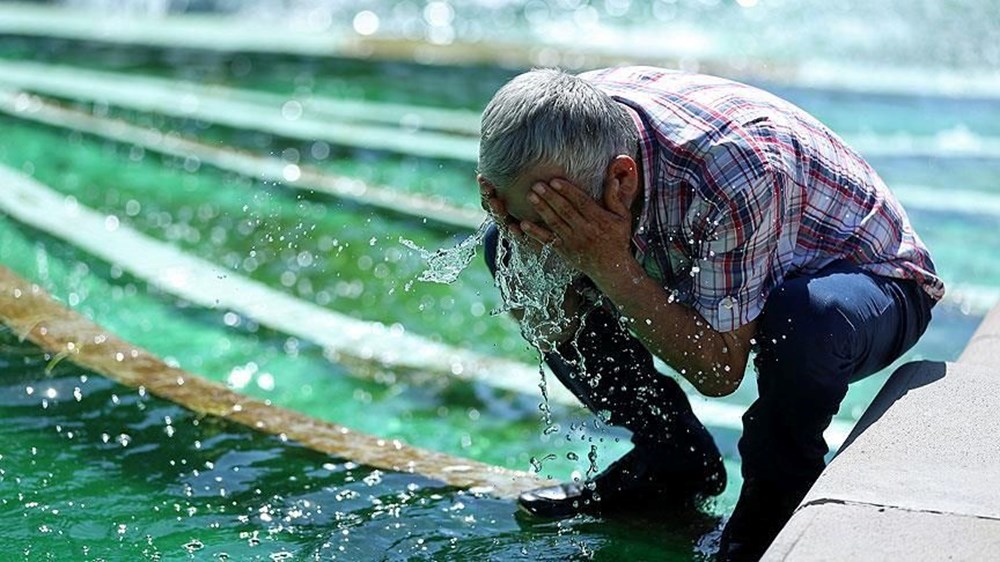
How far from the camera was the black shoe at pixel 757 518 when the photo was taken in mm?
3238

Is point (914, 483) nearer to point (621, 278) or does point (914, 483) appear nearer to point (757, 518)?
point (757, 518)

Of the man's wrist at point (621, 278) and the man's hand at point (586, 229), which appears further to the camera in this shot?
the man's wrist at point (621, 278)

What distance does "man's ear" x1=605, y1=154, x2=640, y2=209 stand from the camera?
2.88 meters

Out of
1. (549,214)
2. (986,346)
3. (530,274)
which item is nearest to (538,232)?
(549,214)

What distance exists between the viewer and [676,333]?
3.03 meters

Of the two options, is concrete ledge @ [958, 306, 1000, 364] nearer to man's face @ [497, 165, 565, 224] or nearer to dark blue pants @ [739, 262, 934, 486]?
dark blue pants @ [739, 262, 934, 486]

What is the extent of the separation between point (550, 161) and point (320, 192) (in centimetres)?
447

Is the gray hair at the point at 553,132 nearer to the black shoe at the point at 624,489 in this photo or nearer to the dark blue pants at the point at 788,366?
the dark blue pants at the point at 788,366

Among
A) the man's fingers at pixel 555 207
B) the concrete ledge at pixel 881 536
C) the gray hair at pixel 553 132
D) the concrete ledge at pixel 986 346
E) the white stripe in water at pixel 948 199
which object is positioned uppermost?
the gray hair at pixel 553 132

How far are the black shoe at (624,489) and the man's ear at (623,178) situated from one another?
2.80 ft

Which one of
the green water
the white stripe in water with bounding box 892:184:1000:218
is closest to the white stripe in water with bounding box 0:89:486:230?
the green water

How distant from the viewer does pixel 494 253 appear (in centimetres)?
347

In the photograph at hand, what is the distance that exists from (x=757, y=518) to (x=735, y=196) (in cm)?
76

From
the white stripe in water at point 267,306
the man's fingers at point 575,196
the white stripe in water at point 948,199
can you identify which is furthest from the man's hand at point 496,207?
the white stripe in water at point 948,199
